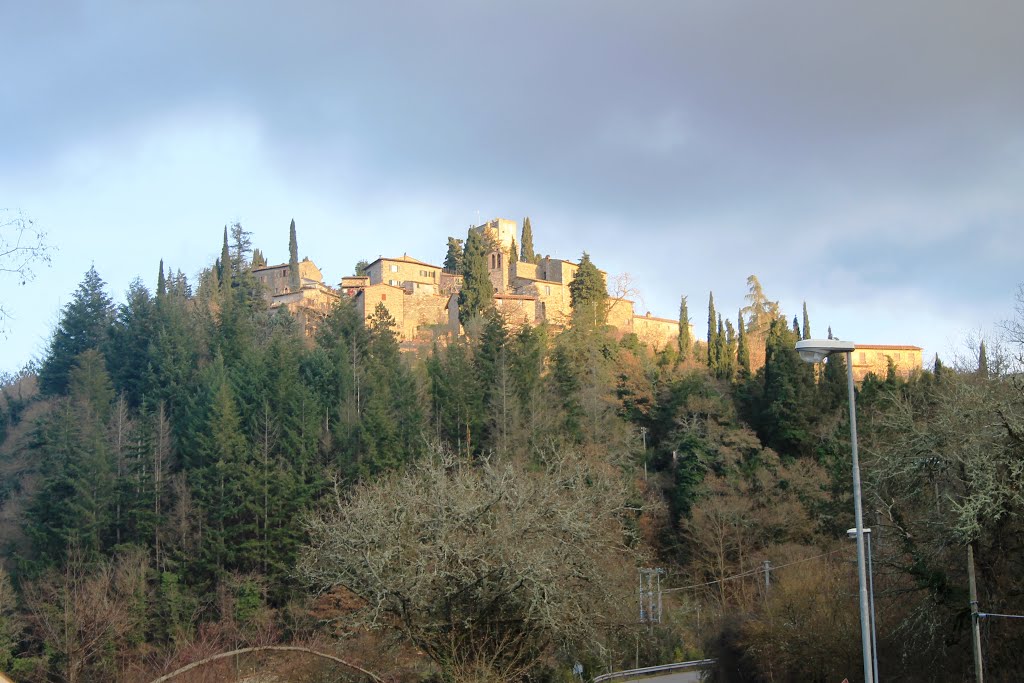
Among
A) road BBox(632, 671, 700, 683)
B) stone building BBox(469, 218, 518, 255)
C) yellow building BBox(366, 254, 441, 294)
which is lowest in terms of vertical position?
road BBox(632, 671, 700, 683)

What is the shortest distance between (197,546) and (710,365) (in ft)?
127

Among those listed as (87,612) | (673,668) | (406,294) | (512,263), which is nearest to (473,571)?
(673,668)

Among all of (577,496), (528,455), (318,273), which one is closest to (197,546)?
(528,455)

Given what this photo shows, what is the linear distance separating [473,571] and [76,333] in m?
64.5

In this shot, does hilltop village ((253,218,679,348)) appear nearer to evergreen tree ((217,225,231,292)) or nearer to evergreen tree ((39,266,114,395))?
evergreen tree ((217,225,231,292))

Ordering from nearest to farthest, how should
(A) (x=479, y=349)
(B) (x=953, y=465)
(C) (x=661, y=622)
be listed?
(B) (x=953, y=465) < (C) (x=661, y=622) < (A) (x=479, y=349)

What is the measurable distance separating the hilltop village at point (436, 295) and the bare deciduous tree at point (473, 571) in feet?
199

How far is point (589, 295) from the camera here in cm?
7750

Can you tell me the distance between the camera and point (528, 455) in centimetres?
4697

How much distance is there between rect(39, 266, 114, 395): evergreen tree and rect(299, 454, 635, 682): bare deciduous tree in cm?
5721

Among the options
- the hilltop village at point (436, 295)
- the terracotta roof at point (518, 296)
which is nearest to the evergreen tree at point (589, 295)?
the hilltop village at point (436, 295)

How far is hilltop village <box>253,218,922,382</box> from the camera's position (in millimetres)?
89250

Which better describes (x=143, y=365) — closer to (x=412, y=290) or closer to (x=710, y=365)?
(x=412, y=290)

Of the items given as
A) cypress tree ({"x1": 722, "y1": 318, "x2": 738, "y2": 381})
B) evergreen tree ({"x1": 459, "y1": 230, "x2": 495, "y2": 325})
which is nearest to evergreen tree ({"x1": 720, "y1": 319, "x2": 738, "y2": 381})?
cypress tree ({"x1": 722, "y1": 318, "x2": 738, "y2": 381})
